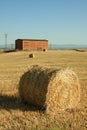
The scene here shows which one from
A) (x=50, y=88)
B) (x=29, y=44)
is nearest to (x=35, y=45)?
(x=29, y=44)

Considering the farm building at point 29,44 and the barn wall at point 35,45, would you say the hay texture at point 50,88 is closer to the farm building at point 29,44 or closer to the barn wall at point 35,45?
the farm building at point 29,44

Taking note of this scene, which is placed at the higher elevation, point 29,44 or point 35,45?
point 29,44

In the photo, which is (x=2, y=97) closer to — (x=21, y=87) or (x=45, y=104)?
(x=21, y=87)

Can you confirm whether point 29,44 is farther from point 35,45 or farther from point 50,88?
point 50,88

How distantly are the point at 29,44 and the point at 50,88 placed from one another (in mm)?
59787

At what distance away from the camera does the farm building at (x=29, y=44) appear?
2648 inches

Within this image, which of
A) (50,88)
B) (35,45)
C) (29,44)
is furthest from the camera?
(35,45)

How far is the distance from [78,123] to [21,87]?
2.58 m

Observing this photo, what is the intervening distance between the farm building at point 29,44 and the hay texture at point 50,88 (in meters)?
57.0

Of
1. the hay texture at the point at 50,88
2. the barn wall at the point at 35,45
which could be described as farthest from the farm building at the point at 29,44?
the hay texture at the point at 50,88

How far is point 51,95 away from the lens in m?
9.33

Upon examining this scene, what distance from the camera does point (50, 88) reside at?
9289 millimetres

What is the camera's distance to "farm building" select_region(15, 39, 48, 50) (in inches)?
2648

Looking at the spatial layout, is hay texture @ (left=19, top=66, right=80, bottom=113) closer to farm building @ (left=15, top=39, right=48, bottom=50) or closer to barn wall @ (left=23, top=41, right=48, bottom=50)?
farm building @ (left=15, top=39, right=48, bottom=50)
